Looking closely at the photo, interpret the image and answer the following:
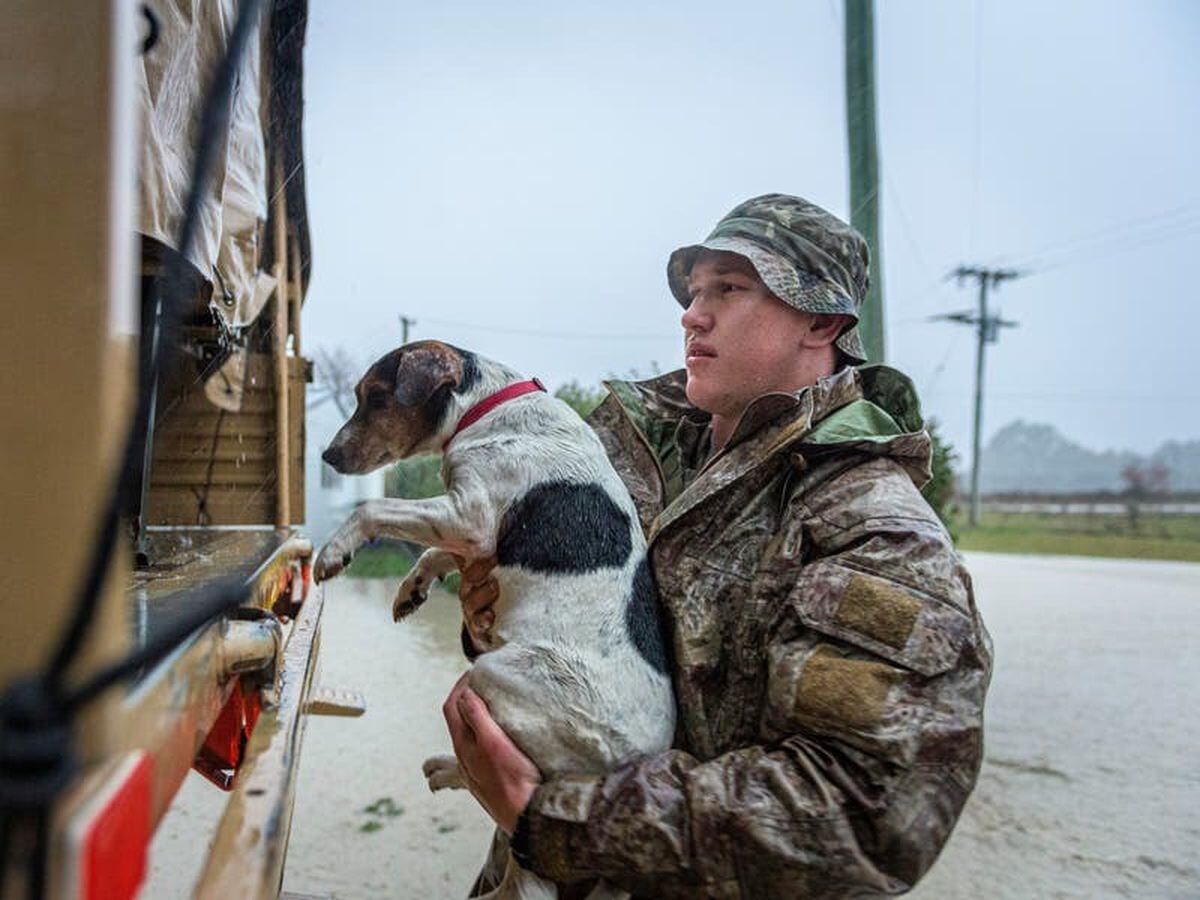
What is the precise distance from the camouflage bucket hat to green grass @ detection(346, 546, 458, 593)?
155 centimetres

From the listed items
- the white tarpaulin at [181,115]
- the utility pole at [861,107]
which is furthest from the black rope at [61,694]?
the utility pole at [861,107]

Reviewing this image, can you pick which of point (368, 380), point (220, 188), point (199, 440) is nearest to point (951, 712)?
point (368, 380)

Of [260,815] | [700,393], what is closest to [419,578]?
[700,393]

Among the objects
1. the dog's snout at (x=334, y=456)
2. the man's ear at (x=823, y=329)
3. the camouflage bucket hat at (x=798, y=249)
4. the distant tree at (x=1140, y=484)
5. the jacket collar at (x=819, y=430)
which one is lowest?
the distant tree at (x=1140, y=484)

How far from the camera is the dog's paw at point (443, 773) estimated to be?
2045mm

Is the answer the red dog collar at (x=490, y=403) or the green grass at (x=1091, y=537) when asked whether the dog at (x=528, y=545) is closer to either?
the red dog collar at (x=490, y=403)

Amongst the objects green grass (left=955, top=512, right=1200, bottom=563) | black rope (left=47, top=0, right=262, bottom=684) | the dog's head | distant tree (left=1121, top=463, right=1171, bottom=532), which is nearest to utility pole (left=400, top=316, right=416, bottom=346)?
the dog's head

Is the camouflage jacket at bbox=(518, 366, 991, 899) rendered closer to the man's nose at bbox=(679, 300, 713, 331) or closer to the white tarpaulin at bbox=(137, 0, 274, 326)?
the man's nose at bbox=(679, 300, 713, 331)

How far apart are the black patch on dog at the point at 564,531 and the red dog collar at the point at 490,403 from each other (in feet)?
1.07

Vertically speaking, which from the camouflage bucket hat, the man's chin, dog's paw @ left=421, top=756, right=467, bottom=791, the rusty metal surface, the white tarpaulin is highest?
the white tarpaulin

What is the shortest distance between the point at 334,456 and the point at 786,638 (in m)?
1.36

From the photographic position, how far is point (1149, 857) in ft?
17.8

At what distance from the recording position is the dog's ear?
7.20ft

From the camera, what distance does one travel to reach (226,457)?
187 inches
